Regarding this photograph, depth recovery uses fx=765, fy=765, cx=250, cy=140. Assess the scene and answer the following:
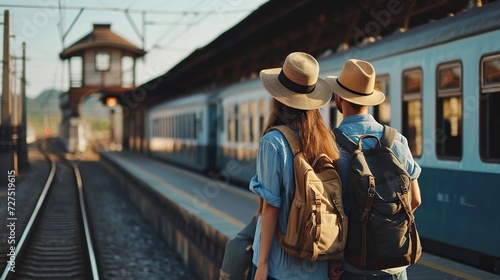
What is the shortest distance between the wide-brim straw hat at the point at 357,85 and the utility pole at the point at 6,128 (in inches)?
526

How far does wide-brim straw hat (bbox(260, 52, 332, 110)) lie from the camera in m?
3.30

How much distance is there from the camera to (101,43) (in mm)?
53500

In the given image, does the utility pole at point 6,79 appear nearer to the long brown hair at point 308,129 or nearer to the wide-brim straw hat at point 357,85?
the wide-brim straw hat at point 357,85

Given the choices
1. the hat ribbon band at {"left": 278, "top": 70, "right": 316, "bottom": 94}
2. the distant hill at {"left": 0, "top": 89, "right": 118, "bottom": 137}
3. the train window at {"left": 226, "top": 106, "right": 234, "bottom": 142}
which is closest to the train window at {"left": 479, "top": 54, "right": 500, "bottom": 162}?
the hat ribbon band at {"left": 278, "top": 70, "right": 316, "bottom": 94}

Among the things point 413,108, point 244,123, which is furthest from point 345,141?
point 244,123

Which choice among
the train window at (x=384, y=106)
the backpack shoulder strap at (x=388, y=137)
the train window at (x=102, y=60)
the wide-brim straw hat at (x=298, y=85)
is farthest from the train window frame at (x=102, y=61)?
the backpack shoulder strap at (x=388, y=137)

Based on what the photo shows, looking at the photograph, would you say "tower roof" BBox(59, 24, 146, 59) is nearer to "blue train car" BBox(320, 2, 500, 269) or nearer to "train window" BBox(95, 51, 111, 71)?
"train window" BBox(95, 51, 111, 71)

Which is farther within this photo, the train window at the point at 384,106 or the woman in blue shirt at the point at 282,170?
the train window at the point at 384,106

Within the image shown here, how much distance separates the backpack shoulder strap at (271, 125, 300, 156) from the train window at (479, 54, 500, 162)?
4.23 meters

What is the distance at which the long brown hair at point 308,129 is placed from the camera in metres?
3.22

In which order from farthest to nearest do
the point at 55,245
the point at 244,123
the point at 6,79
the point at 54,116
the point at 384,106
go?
the point at 54,116, the point at 6,79, the point at 244,123, the point at 55,245, the point at 384,106

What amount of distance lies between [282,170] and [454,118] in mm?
4996

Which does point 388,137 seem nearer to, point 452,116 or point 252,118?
point 452,116

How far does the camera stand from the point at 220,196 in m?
15.7
